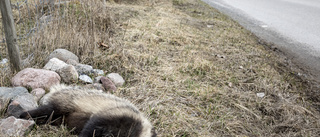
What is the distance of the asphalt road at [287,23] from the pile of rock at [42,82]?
3.66 m

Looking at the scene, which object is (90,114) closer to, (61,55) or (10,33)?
(10,33)

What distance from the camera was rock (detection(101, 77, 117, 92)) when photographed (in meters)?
3.26

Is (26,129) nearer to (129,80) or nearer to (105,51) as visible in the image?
(129,80)

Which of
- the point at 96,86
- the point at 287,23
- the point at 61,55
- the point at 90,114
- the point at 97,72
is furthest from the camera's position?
the point at 287,23

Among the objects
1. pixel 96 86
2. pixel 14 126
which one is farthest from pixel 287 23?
pixel 14 126

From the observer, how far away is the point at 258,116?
3.20m

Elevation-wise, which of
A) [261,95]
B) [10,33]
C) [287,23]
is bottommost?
[261,95]

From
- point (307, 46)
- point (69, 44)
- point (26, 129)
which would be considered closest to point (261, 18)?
point (307, 46)

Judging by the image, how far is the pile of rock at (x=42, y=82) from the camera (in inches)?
95.4

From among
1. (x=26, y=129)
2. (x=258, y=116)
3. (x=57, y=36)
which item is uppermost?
(x=57, y=36)

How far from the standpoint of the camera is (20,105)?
2445 mm

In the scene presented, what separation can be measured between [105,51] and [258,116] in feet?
8.51

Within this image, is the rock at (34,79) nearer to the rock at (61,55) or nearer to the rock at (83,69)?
the rock at (83,69)

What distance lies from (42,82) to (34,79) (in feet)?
0.33
